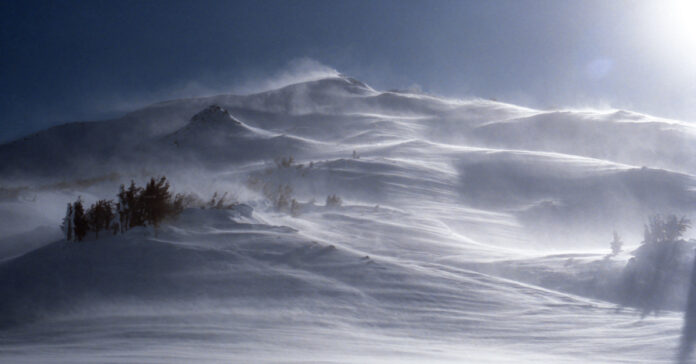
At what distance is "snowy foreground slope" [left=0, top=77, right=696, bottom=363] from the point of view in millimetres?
3727

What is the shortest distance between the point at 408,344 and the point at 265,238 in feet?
9.19

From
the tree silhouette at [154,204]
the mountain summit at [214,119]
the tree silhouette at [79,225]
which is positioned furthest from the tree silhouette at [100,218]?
the mountain summit at [214,119]

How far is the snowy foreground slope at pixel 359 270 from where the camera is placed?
147 inches

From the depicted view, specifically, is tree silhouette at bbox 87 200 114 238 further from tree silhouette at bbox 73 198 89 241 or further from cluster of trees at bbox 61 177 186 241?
tree silhouette at bbox 73 198 89 241

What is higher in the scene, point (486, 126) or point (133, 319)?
point (486, 126)

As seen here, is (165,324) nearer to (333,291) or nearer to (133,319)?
(133,319)

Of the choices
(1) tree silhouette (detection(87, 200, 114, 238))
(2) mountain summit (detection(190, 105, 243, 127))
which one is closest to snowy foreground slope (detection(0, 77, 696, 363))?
(1) tree silhouette (detection(87, 200, 114, 238))

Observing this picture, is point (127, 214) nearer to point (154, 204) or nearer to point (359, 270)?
point (154, 204)

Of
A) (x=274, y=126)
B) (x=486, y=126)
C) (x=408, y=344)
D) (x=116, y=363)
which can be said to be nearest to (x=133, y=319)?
(x=116, y=363)

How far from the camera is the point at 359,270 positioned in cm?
549

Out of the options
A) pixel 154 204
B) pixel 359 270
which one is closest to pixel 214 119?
pixel 154 204

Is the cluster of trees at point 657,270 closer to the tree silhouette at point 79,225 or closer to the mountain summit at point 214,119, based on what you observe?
the tree silhouette at point 79,225

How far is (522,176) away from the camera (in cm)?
1470

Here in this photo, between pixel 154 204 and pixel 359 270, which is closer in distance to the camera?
pixel 359 270
